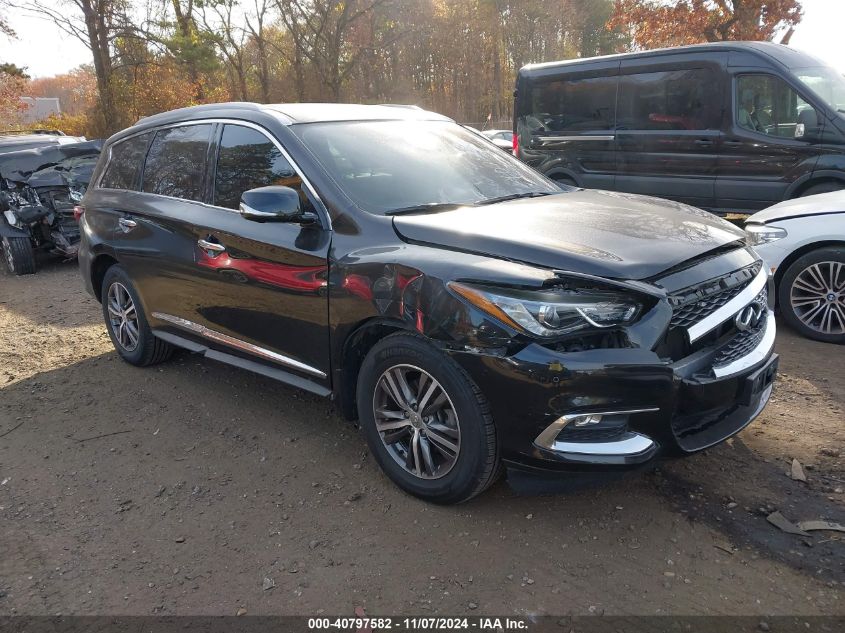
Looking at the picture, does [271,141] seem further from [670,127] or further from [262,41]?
[262,41]

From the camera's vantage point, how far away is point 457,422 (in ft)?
9.27

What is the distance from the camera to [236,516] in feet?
10.3

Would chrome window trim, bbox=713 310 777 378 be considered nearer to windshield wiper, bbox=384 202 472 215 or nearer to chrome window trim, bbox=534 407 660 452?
chrome window trim, bbox=534 407 660 452

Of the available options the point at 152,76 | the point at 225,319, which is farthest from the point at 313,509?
the point at 152,76

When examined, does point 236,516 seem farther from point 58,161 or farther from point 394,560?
point 58,161

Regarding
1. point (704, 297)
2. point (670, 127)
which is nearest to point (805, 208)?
point (704, 297)

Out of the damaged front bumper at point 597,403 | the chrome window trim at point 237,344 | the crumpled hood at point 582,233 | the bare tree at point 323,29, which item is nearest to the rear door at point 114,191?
the chrome window trim at point 237,344

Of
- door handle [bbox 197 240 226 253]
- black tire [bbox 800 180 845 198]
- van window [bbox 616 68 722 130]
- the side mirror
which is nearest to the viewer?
the side mirror

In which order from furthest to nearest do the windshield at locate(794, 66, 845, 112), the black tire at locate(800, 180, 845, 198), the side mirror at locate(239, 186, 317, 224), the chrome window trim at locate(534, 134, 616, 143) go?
the chrome window trim at locate(534, 134, 616, 143) < the windshield at locate(794, 66, 845, 112) < the black tire at locate(800, 180, 845, 198) < the side mirror at locate(239, 186, 317, 224)

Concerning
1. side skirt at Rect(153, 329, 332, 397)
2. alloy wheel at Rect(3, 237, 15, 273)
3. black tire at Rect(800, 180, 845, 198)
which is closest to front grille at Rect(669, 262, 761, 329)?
side skirt at Rect(153, 329, 332, 397)

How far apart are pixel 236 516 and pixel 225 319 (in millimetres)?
1265

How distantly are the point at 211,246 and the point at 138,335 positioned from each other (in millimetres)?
1479

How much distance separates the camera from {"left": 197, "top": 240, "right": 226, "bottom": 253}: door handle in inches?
151

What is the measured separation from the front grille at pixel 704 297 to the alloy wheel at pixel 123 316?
3.81m
